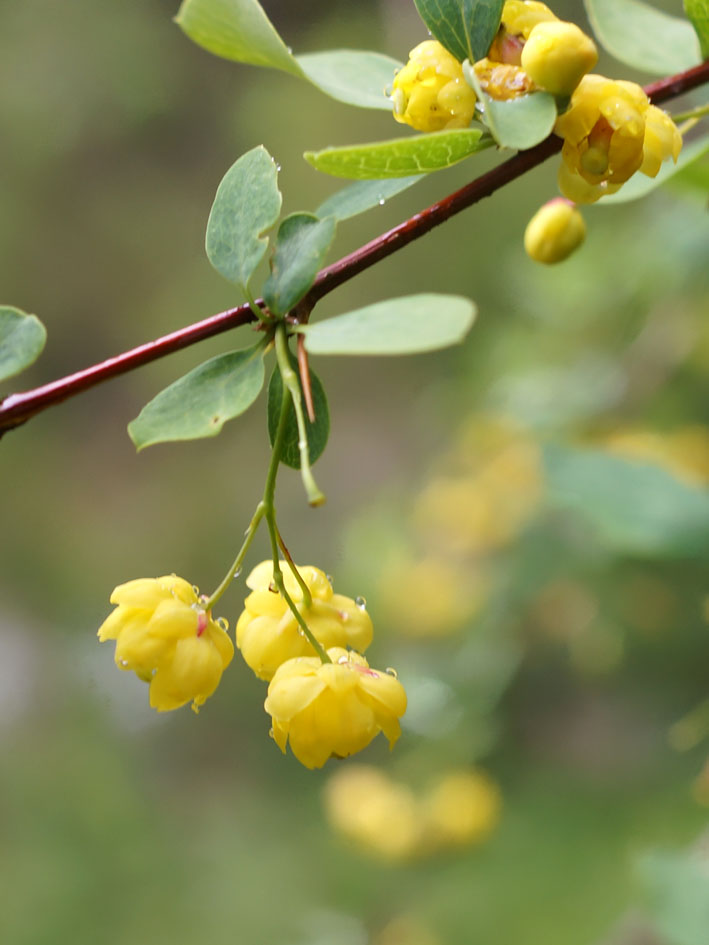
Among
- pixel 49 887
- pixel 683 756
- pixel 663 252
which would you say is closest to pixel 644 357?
pixel 663 252

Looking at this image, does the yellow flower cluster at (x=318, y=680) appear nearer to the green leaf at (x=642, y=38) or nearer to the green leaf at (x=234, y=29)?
the green leaf at (x=234, y=29)

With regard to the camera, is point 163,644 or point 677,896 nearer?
point 163,644

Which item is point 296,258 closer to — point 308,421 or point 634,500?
point 308,421

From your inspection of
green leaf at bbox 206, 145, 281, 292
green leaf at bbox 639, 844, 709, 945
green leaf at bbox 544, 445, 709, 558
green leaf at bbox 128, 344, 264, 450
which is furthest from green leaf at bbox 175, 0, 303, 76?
green leaf at bbox 639, 844, 709, 945

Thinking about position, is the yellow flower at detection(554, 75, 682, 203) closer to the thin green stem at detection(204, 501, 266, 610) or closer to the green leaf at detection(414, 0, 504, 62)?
the green leaf at detection(414, 0, 504, 62)

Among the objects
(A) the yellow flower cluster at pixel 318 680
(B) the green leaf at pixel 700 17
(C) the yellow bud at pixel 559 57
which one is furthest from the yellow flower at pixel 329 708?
(B) the green leaf at pixel 700 17

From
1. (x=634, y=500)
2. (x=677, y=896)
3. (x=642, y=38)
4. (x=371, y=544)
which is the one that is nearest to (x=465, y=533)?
(x=371, y=544)

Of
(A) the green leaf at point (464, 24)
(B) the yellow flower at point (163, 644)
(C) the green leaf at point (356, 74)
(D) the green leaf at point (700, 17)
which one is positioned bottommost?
(B) the yellow flower at point (163, 644)
